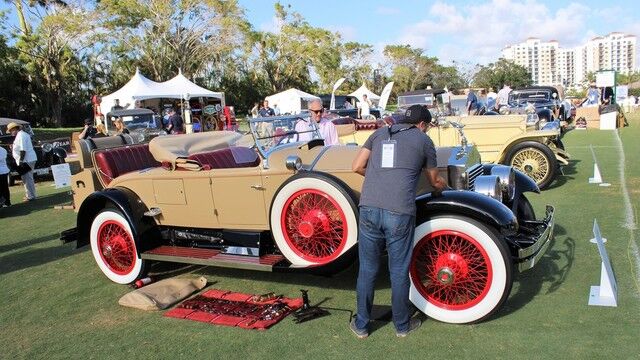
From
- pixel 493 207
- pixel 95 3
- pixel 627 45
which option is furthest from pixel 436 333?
pixel 627 45

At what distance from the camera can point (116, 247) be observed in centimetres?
494

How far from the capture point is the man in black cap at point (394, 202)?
3240mm

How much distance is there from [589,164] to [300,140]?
762 cm

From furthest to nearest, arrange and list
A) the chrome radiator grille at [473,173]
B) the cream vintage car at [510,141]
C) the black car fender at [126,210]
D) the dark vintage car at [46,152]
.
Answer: the dark vintage car at [46,152] < the cream vintage car at [510,141] < the black car fender at [126,210] < the chrome radiator grille at [473,173]

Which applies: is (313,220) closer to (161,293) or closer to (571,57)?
(161,293)

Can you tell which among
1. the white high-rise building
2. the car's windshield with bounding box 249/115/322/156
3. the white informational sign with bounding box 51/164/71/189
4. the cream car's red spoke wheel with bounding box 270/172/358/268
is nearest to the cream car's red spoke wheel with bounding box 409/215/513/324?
the cream car's red spoke wheel with bounding box 270/172/358/268

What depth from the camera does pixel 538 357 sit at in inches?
118

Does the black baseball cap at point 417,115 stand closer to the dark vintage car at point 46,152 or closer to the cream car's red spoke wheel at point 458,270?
the cream car's red spoke wheel at point 458,270

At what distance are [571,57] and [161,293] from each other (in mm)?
135264

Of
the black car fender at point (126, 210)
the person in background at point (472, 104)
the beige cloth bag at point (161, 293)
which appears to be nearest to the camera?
the beige cloth bag at point (161, 293)

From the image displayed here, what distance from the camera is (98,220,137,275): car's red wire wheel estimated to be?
16.1 ft

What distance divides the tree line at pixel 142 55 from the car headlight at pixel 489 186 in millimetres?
23829

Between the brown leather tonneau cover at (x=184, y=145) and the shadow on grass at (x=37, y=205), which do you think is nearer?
the brown leather tonneau cover at (x=184, y=145)

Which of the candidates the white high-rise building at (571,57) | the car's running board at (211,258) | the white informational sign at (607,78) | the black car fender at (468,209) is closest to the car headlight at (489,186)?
the black car fender at (468,209)
